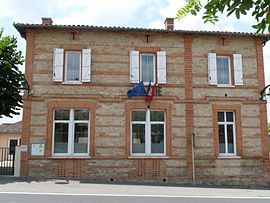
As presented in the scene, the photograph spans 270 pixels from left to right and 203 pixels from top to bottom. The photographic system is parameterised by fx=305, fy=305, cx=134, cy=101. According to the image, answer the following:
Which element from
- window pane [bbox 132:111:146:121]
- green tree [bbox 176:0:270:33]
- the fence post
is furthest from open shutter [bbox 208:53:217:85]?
green tree [bbox 176:0:270:33]

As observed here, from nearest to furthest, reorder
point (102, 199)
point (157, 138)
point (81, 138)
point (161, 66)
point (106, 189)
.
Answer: point (102, 199), point (106, 189), point (81, 138), point (157, 138), point (161, 66)

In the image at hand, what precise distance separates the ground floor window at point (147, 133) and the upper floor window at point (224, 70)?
11.1 feet

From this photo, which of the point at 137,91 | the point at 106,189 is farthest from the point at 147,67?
the point at 106,189

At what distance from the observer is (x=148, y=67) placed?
50.8 feet

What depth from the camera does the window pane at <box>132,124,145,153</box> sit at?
1473cm

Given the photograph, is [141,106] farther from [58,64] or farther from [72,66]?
[58,64]

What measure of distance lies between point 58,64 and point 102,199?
7250mm

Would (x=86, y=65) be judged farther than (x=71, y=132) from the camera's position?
Yes

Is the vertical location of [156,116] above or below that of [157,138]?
above

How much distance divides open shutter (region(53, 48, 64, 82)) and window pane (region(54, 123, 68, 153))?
221cm

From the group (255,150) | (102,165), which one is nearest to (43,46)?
(102,165)

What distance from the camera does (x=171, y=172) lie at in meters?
14.5

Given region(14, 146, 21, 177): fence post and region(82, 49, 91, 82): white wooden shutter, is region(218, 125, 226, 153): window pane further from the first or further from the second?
region(14, 146, 21, 177): fence post

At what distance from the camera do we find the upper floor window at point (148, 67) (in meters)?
15.0
